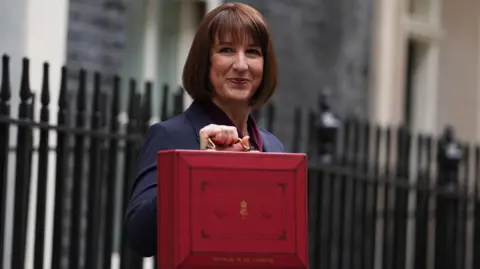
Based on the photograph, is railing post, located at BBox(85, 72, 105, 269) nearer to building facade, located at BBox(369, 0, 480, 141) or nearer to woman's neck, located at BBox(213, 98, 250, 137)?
woman's neck, located at BBox(213, 98, 250, 137)

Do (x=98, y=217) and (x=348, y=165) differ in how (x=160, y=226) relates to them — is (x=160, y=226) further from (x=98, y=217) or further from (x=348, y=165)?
(x=348, y=165)

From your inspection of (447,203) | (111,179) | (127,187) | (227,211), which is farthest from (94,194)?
(447,203)

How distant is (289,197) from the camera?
3.27m

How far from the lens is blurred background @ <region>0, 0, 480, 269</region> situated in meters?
5.92

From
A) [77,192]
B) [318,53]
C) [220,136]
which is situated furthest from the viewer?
[318,53]

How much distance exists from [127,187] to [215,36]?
2.98 m

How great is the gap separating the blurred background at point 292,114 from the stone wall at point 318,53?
1 cm

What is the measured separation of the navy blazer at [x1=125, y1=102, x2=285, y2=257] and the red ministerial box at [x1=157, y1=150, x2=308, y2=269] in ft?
0.38

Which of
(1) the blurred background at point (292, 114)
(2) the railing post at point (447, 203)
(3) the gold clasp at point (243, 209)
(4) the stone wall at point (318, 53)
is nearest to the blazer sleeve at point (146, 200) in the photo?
(3) the gold clasp at point (243, 209)

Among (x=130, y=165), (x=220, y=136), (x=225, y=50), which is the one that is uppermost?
(x=225, y=50)

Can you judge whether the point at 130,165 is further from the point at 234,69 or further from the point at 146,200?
the point at 146,200

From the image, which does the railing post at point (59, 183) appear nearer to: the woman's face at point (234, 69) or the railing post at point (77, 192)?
the railing post at point (77, 192)

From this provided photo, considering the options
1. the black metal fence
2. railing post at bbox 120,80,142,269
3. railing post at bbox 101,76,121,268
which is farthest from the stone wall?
railing post at bbox 101,76,121,268

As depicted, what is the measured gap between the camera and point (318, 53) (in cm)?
1056
